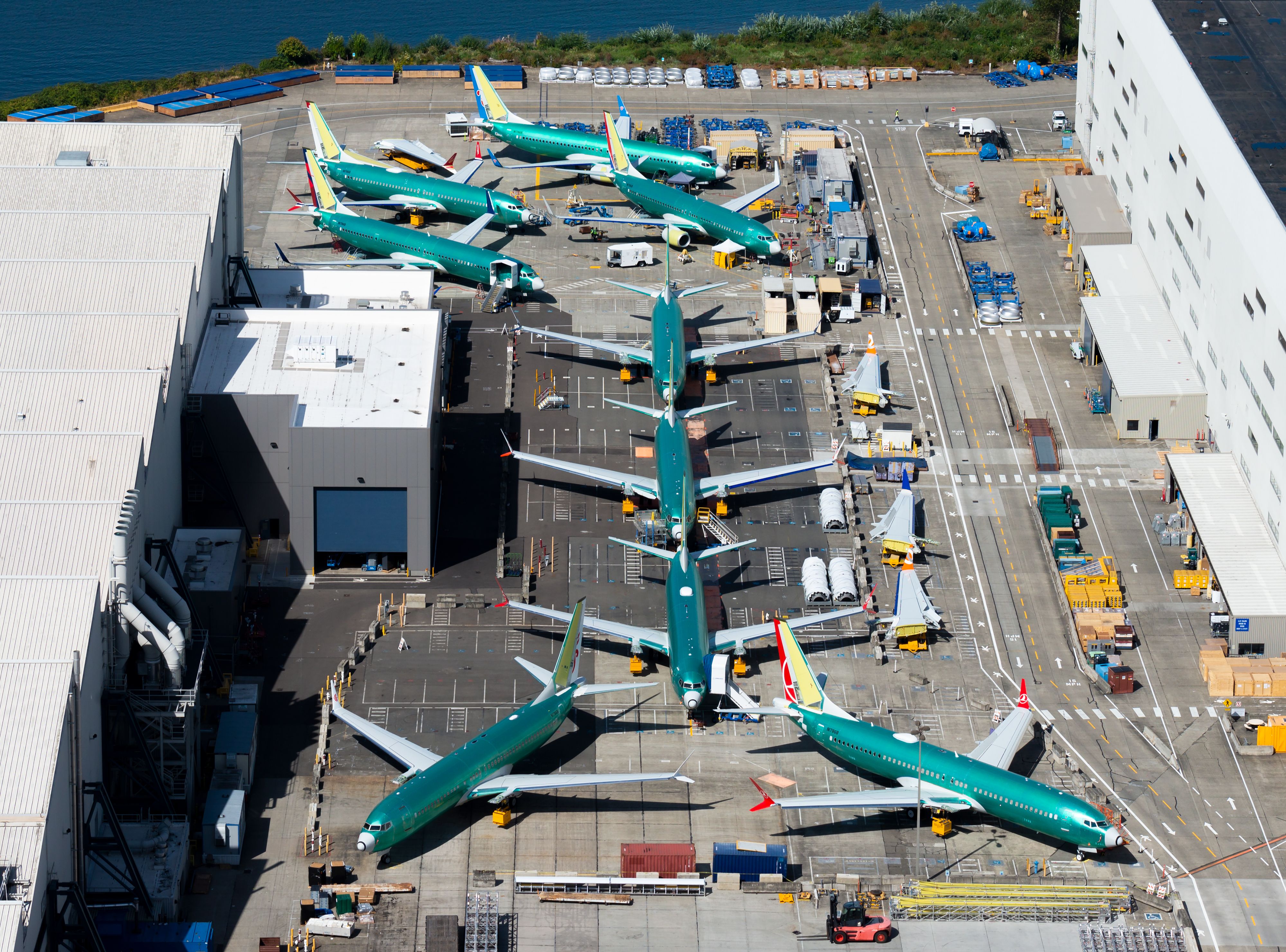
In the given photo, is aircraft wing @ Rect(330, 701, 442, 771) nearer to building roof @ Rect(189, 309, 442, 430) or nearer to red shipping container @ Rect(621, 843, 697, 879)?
red shipping container @ Rect(621, 843, 697, 879)

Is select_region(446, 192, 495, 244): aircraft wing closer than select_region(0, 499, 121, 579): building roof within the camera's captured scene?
No

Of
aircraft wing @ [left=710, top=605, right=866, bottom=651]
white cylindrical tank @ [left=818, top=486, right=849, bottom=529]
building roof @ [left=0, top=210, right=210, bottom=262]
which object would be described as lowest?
aircraft wing @ [left=710, top=605, right=866, bottom=651]

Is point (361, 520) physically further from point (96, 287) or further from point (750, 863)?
point (750, 863)

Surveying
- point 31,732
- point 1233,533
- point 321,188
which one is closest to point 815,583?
point 1233,533

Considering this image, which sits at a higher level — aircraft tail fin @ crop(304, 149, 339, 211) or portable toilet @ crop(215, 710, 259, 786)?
aircraft tail fin @ crop(304, 149, 339, 211)

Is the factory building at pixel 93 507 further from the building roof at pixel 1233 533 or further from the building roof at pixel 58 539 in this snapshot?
the building roof at pixel 1233 533

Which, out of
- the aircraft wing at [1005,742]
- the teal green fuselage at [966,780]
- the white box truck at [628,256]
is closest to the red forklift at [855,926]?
the teal green fuselage at [966,780]

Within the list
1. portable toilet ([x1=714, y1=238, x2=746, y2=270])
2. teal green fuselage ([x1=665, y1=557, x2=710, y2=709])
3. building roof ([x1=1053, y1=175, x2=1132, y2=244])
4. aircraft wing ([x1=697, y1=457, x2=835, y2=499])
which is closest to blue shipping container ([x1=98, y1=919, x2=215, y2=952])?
teal green fuselage ([x1=665, y1=557, x2=710, y2=709])
